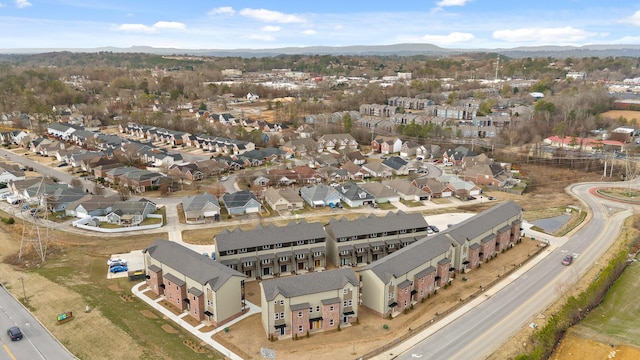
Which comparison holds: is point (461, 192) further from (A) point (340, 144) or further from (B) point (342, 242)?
(A) point (340, 144)

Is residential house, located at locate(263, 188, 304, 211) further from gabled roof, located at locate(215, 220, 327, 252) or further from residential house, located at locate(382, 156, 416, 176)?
residential house, located at locate(382, 156, 416, 176)

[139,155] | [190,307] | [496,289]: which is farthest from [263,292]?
[139,155]

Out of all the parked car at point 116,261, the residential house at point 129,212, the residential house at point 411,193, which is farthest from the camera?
the residential house at point 411,193

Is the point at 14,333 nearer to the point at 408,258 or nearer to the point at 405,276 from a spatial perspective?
the point at 405,276

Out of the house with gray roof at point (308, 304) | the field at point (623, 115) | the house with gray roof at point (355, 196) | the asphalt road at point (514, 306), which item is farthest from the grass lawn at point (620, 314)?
the field at point (623, 115)

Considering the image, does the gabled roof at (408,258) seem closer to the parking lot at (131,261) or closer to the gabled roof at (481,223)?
the gabled roof at (481,223)

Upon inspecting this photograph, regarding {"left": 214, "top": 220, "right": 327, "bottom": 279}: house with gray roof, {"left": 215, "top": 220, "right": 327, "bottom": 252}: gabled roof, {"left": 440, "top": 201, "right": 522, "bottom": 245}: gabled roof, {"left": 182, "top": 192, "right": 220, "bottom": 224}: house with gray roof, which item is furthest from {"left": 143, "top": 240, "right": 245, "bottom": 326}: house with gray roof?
{"left": 440, "top": 201, "right": 522, "bottom": 245}: gabled roof

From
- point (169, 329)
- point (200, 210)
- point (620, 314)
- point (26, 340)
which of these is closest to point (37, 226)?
point (26, 340)
